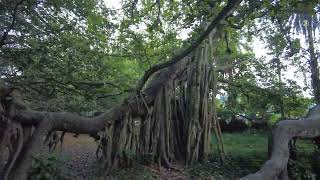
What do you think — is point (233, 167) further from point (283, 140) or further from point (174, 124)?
point (283, 140)

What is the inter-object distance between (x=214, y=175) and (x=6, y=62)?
434 centimetres

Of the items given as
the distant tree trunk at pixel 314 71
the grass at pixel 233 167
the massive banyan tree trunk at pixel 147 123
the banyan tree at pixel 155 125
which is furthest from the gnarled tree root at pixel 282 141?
the distant tree trunk at pixel 314 71

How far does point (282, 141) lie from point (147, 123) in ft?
8.15

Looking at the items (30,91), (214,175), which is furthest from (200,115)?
(30,91)

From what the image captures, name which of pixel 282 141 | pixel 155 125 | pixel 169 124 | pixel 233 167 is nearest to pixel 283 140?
pixel 282 141

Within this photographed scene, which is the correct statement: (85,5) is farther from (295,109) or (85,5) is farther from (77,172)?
(295,109)

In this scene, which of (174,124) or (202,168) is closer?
(202,168)

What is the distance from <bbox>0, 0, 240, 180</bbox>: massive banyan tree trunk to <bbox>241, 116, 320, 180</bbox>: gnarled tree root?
172 cm

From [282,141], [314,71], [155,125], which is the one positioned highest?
[314,71]

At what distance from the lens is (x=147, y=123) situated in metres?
8.38

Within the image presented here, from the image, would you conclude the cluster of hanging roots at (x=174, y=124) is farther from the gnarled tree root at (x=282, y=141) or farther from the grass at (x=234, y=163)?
the gnarled tree root at (x=282, y=141)

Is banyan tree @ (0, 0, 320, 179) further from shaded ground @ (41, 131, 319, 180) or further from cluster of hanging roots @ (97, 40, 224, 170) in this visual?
shaded ground @ (41, 131, 319, 180)

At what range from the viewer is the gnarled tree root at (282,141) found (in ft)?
21.7

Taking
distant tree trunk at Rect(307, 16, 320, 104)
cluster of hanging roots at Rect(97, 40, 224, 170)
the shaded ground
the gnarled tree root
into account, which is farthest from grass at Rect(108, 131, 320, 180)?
distant tree trunk at Rect(307, 16, 320, 104)
